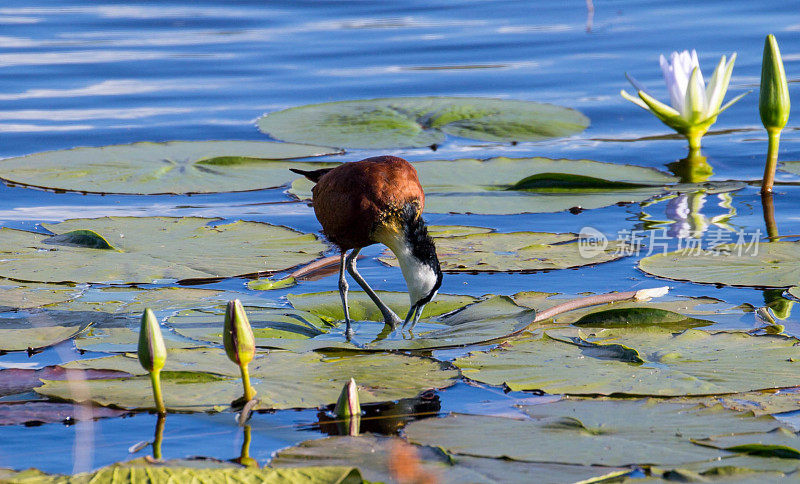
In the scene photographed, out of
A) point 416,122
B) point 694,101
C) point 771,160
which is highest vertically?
point 694,101

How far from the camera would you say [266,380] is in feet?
8.60

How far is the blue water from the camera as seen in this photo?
353 centimetres

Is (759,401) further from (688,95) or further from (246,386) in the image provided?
(688,95)

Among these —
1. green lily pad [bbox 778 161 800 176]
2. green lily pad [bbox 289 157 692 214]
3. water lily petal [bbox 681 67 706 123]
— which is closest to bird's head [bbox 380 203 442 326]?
green lily pad [bbox 289 157 692 214]

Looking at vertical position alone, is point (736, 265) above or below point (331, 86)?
below

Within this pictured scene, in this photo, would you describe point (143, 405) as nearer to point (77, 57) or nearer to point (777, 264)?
point (777, 264)

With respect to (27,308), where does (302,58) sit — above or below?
above

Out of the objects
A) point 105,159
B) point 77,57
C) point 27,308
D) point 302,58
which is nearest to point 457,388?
point 27,308

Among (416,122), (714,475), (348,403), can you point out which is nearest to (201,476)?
(348,403)

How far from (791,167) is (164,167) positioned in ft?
11.3

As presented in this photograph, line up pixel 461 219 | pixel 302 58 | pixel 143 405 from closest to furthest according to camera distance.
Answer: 1. pixel 143 405
2. pixel 461 219
3. pixel 302 58

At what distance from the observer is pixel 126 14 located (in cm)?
1255

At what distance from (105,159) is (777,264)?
3666 millimetres

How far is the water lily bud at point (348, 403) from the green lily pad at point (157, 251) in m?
1.33
